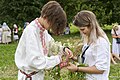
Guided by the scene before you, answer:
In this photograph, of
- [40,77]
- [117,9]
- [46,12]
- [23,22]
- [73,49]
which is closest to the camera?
[46,12]

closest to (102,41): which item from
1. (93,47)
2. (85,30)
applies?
(93,47)

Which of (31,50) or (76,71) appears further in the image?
(76,71)

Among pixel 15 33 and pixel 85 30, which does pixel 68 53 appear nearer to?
pixel 85 30

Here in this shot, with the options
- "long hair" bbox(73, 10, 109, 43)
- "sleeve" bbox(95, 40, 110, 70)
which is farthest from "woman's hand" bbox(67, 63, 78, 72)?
"long hair" bbox(73, 10, 109, 43)

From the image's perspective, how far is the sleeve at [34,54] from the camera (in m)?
3.65

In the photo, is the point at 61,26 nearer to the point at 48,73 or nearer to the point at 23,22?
the point at 48,73

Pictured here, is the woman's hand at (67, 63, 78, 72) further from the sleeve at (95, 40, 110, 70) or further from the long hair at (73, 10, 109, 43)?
the long hair at (73, 10, 109, 43)

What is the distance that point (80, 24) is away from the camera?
12.3 feet

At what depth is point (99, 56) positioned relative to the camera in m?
3.72

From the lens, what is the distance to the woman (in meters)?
3.72

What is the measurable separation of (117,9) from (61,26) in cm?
2323

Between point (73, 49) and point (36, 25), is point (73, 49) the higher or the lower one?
the lower one

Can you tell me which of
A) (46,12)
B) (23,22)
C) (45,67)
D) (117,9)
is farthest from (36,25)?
(117,9)

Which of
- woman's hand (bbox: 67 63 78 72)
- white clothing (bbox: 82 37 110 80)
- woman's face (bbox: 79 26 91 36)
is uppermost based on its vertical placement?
woman's face (bbox: 79 26 91 36)
